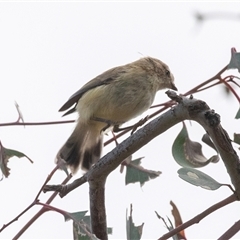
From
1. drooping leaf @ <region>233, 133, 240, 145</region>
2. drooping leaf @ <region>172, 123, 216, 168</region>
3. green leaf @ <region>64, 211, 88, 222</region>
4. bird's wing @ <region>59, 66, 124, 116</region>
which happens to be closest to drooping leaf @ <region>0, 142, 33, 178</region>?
green leaf @ <region>64, 211, 88, 222</region>

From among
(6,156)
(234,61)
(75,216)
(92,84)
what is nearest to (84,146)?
(92,84)

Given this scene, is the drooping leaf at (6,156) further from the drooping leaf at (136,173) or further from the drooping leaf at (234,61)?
the drooping leaf at (234,61)

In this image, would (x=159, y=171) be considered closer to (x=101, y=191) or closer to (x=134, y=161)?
(x=134, y=161)

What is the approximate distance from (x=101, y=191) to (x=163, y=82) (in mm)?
1676

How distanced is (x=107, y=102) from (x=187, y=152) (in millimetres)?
963

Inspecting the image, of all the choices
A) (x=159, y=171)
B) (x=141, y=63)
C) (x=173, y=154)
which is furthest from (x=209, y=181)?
(x=141, y=63)

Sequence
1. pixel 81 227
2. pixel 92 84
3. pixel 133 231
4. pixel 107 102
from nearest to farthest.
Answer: pixel 133 231 < pixel 81 227 < pixel 107 102 < pixel 92 84

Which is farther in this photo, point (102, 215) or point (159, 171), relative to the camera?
point (159, 171)

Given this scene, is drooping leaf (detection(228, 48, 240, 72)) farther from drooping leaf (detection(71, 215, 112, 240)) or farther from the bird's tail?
the bird's tail

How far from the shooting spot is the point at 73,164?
3.03 meters

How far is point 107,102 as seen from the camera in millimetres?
2938

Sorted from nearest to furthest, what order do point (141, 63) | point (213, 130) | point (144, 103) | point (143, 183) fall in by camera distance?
point (213, 130) → point (143, 183) → point (144, 103) → point (141, 63)

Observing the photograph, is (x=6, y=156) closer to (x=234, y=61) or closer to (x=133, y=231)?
(x=133, y=231)

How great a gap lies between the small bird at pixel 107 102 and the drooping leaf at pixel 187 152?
822 mm
